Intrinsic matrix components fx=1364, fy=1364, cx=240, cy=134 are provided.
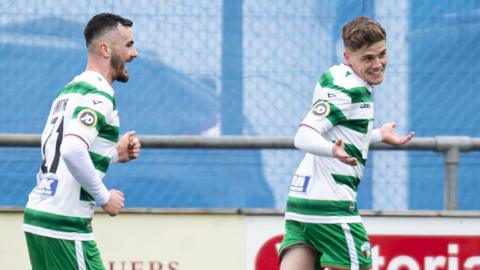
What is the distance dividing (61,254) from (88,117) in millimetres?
646

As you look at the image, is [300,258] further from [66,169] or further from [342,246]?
[66,169]

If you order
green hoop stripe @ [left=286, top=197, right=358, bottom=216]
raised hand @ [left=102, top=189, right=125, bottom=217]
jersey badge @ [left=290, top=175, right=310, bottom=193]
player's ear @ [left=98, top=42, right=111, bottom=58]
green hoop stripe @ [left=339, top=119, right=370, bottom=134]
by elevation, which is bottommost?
green hoop stripe @ [left=286, top=197, right=358, bottom=216]

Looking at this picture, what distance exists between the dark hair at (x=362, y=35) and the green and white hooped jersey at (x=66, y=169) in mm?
1315

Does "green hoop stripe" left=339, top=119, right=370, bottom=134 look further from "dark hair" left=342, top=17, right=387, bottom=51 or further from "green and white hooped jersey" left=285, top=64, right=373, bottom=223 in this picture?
"dark hair" left=342, top=17, right=387, bottom=51

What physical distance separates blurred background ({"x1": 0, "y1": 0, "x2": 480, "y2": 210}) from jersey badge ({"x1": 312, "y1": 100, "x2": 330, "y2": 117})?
1817 mm

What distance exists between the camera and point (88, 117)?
606cm

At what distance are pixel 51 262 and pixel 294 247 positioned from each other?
1377 millimetres

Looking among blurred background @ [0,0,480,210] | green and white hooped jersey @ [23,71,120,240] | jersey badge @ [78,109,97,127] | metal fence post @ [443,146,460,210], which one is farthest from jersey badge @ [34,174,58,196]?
metal fence post @ [443,146,460,210]

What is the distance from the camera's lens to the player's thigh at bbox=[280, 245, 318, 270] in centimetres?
695

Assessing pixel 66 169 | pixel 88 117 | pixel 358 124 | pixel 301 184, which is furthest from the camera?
pixel 301 184

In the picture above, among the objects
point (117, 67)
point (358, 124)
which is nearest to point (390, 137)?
point (358, 124)

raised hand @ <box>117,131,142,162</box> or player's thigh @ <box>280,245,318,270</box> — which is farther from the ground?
raised hand @ <box>117,131,142,162</box>

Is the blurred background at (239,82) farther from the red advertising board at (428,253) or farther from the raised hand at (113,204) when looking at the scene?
the raised hand at (113,204)

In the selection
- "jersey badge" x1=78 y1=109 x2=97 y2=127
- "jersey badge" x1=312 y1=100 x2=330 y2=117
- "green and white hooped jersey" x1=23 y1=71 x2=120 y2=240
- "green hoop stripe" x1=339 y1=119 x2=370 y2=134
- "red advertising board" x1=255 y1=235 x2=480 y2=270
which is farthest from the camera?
"red advertising board" x1=255 y1=235 x2=480 y2=270
